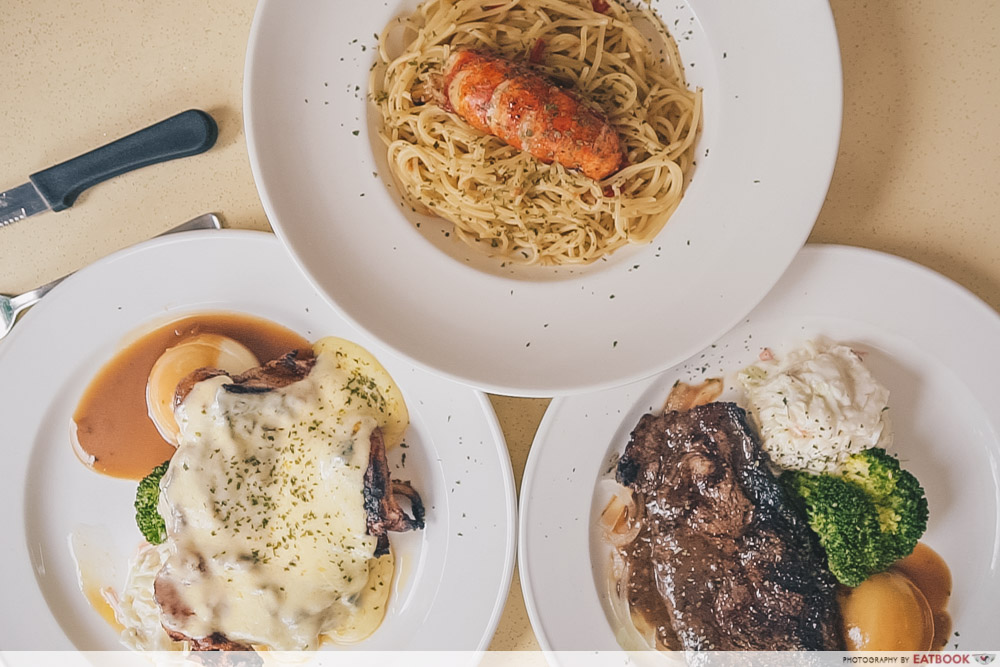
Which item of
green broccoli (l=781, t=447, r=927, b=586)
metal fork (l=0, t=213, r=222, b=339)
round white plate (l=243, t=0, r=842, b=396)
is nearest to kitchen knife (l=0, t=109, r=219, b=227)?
metal fork (l=0, t=213, r=222, b=339)

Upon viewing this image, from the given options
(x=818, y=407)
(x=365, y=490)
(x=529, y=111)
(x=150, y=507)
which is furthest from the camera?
(x=150, y=507)

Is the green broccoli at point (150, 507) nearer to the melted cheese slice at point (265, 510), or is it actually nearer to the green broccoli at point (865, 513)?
the melted cheese slice at point (265, 510)

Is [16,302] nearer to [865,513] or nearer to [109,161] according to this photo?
[109,161]

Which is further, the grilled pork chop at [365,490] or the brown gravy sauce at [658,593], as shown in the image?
the brown gravy sauce at [658,593]

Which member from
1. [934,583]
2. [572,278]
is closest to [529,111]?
[572,278]

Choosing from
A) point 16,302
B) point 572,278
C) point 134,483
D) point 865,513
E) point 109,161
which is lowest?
point 134,483

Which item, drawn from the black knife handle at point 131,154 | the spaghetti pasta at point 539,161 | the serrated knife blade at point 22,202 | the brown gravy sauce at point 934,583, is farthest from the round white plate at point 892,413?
the serrated knife blade at point 22,202

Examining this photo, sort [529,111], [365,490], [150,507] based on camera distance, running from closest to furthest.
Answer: [529,111] → [365,490] → [150,507]
